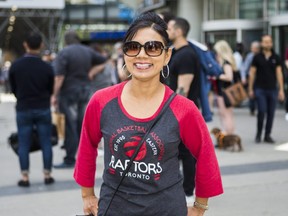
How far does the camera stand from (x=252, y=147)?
979 centimetres

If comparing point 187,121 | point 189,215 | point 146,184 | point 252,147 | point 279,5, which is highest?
point 279,5

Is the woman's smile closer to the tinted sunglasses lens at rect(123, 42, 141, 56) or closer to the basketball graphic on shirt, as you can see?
the tinted sunglasses lens at rect(123, 42, 141, 56)

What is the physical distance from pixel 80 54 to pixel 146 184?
567 cm

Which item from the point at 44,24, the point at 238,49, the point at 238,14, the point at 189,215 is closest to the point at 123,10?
the point at 44,24

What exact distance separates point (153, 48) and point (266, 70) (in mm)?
7578

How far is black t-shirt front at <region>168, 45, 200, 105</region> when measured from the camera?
5.70m

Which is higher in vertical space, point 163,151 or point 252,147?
point 163,151

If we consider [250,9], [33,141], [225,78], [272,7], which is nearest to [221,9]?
[250,9]

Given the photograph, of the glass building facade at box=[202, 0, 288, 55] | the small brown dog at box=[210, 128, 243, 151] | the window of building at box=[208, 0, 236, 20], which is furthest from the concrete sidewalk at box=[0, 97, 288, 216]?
the window of building at box=[208, 0, 236, 20]

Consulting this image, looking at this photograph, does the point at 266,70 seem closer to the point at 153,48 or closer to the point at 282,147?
the point at 282,147

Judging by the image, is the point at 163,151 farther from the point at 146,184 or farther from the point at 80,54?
the point at 80,54

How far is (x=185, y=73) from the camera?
5699 millimetres

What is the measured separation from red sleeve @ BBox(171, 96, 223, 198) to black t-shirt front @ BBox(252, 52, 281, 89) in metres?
7.40

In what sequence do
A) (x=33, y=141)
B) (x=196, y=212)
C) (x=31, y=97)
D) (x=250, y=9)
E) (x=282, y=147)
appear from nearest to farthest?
(x=196, y=212), (x=31, y=97), (x=33, y=141), (x=282, y=147), (x=250, y=9)
